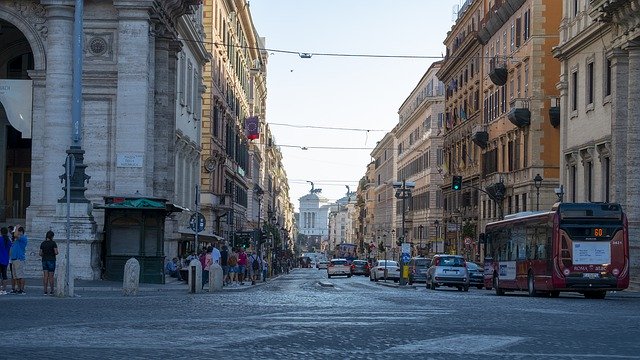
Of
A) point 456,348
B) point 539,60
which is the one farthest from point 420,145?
point 456,348

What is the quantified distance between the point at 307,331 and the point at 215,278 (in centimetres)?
2329

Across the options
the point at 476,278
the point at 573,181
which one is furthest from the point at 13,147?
the point at 573,181


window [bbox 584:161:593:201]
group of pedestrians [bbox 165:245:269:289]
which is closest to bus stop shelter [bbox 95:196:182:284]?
group of pedestrians [bbox 165:245:269:289]

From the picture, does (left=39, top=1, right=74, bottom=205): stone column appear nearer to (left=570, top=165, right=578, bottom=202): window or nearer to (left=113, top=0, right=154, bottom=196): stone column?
(left=113, top=0, right=154, bottom=196): stone column

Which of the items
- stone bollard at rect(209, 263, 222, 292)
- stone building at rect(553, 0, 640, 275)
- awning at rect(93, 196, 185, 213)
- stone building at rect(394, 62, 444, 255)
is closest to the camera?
awning at rect(93, 196, 185, 213)

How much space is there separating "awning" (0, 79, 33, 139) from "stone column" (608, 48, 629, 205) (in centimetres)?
2369

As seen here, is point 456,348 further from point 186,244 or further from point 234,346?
point 186,244

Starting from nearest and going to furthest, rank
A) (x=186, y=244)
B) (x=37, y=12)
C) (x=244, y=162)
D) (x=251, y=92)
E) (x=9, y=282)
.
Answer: (x=9, y=282)
(x=37, y=12)
(x=186, y=244)
(x=244, y=162)
(x=251, y=92)

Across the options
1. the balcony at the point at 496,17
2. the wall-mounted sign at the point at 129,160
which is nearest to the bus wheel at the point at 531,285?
the wall-mounted sign at the point at 129,160

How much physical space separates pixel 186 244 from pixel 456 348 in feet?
161

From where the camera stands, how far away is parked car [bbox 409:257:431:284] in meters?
66.5

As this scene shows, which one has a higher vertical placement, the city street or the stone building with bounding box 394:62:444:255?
the stone building with bounding box 394:62:444:255

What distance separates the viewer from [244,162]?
347ft

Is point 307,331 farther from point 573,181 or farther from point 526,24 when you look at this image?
point 526,24
